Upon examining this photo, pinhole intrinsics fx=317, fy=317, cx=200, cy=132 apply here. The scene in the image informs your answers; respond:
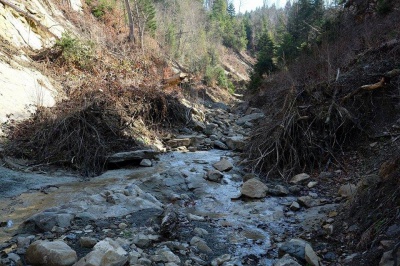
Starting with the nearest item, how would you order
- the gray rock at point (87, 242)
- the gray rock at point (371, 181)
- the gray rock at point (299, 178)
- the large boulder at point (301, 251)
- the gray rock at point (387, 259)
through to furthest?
the gray rock at point (387, 259)
the large boulder at point (301, 251)
the gray rock at point (87, 242)
the gray rock at point (371, 181)
the gray rock at point (299, 178)

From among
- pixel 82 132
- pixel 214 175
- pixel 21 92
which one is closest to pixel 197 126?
pixel 82 132

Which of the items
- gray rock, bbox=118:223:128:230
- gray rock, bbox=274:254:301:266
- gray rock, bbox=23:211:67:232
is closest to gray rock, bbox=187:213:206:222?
gray rock, bbox=118:223:128:230

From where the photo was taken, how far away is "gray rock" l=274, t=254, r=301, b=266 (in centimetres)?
264

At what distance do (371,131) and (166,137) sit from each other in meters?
4.92

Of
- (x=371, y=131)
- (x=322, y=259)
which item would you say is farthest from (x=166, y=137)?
(x=322, y=259)

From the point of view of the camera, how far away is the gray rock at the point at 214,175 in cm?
552

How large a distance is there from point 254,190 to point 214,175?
3.30ft

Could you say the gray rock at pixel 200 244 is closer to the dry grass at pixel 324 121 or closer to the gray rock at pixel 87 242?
the gray rock at pixel 87 242

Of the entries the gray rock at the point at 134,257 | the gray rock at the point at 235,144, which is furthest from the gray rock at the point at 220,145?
the gray rock at the point at 134,257

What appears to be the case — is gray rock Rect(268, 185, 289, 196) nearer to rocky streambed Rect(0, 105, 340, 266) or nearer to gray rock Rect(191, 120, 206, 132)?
rocky streambed Rect(0, 105, 340, 266)

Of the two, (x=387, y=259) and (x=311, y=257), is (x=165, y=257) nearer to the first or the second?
(x=311, y=257)

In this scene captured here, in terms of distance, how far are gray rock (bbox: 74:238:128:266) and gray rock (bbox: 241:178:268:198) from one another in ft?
7.93

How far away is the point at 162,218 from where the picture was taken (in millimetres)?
3623

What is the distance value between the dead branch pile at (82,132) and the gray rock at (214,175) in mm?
1996
